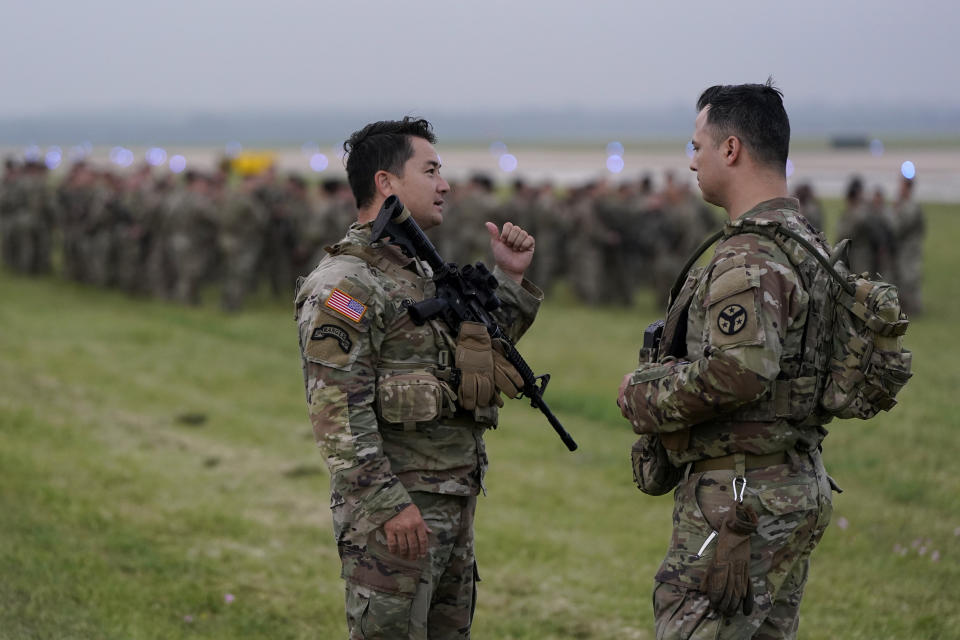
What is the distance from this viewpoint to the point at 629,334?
14305 millimetres

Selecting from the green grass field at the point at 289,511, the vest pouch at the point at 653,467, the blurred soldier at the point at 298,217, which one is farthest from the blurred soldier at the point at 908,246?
the vest pouch at the point at 653,467

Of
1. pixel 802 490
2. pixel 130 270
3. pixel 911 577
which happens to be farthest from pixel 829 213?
pixel 802 490

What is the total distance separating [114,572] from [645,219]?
40.4 ft

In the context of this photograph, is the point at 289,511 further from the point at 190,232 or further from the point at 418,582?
the point at 190,232

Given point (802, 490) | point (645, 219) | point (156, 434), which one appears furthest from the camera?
point (645, 219)

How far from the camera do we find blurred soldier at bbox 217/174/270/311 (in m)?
16.0

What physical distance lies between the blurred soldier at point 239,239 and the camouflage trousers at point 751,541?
1346cm

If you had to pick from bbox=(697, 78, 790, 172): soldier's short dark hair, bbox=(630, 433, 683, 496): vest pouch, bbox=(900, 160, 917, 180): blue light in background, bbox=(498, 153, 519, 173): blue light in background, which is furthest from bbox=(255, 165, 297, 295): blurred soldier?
bbox=(498, 153, 519, 173): blue light in background

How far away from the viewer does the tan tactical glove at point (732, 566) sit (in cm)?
316

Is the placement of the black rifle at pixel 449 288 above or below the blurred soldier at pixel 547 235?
above

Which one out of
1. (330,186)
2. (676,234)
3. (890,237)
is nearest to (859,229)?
(890,237)

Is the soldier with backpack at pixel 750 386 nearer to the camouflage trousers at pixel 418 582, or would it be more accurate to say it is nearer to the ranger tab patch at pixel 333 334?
the camouflage trousers at pixel 418 582

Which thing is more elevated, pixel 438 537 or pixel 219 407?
pixel 438 537

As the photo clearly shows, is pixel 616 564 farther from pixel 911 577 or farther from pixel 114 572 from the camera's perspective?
pixel 114 572
